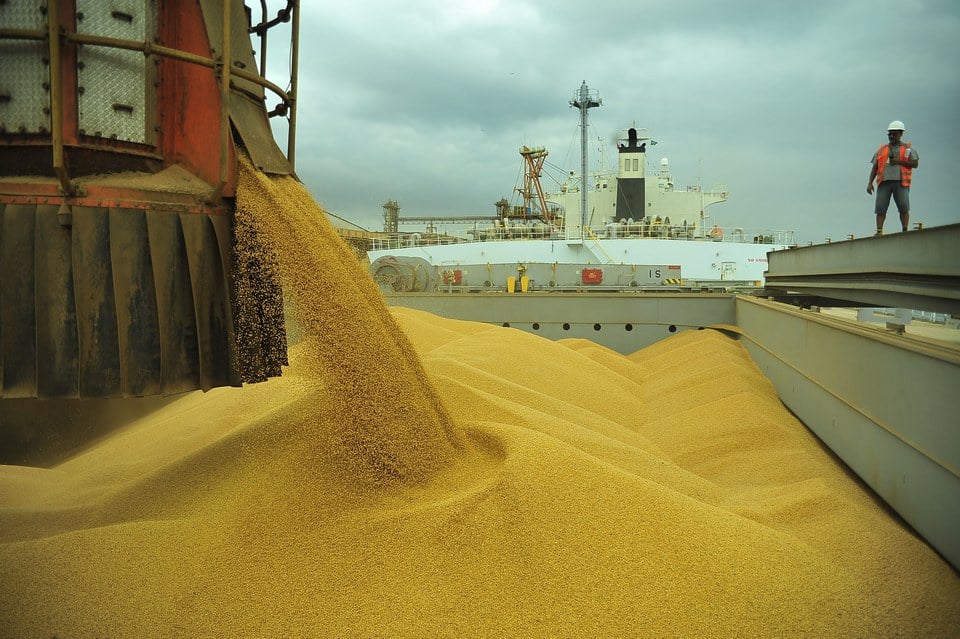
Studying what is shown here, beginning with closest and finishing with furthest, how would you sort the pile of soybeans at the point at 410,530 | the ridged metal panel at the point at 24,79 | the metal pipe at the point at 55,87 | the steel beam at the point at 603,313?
the pile of soybeans at the point at 410,530 → the metal pipe at the point at 55,87 → the ridged metal panel at the point at 24,79 → the steel beam at the point at 603,313

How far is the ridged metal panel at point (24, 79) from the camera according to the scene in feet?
8.24

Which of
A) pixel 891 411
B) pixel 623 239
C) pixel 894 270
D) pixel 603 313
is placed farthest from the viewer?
pixel 623 239

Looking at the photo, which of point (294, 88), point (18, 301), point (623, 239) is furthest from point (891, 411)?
point (623, 239)

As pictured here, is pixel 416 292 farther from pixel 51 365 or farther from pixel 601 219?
pixel 601 219

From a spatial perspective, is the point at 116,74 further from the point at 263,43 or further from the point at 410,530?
the point at 410,530

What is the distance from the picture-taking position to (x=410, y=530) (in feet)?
8.36

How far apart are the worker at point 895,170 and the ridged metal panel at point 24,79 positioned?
593 centimetres

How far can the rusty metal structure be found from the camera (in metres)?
2.49

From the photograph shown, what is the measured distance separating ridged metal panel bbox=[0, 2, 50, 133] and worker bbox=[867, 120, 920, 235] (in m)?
5.93

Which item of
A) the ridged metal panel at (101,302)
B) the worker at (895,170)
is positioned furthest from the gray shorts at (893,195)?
the ridged metal panel at (101,302)

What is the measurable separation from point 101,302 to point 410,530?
1494mm

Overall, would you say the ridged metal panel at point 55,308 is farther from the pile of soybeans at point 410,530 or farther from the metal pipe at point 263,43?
the metal pipe at point 263,43

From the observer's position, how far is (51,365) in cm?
251

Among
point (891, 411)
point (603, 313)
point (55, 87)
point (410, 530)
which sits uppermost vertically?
point (55, 87)
